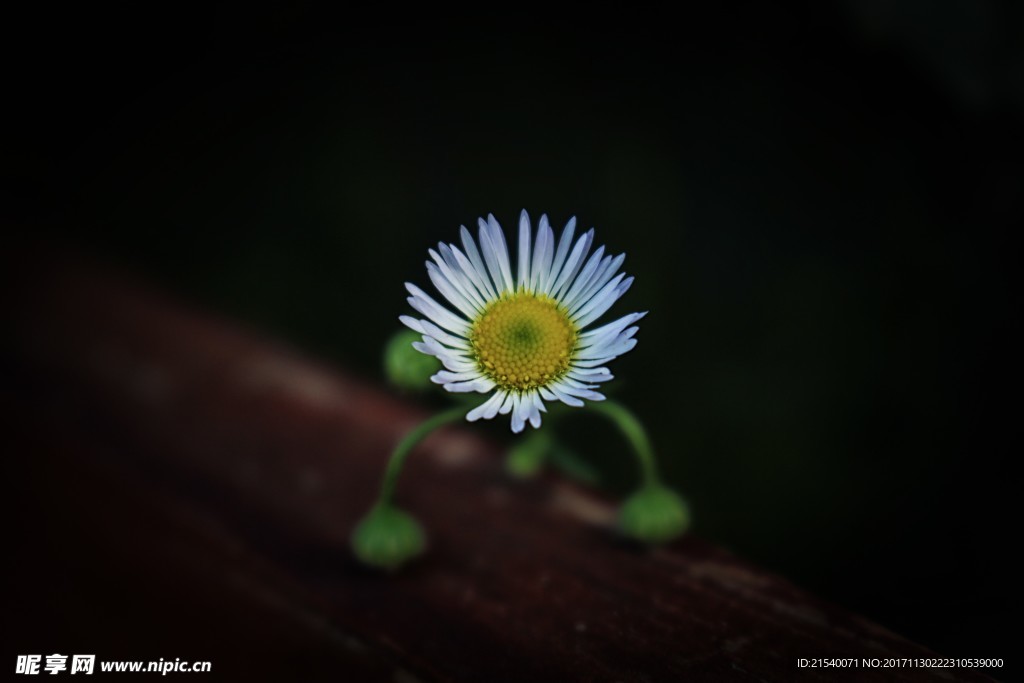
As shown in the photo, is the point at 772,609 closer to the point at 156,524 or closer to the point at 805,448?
the point at 805,448

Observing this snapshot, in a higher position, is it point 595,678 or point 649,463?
point 649,463

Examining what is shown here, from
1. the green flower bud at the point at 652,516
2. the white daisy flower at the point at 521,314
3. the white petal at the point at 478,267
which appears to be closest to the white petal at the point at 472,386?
the white daisy flower at the point at 521,314

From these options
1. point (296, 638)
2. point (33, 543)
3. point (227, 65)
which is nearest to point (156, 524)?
point (33, 543)

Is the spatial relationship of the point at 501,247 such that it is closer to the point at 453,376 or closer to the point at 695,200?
the point at 453,376

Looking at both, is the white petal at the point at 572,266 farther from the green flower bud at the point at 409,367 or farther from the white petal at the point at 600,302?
the green flower bud at the point at 409,367

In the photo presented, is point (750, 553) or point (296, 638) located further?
point (750, 553)

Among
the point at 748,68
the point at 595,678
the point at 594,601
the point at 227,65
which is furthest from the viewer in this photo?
the point at 227,65
